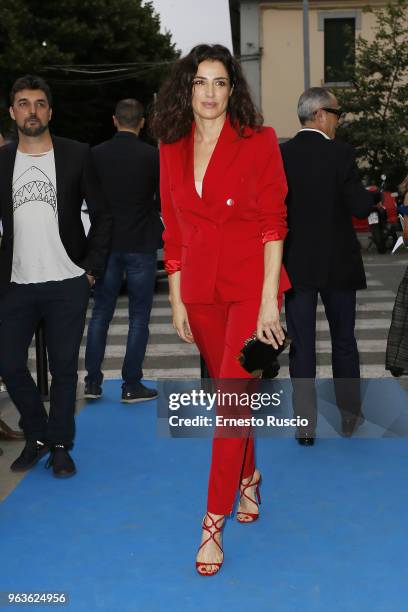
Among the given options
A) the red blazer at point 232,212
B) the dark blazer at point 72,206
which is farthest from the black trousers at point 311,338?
the red blazer at point 232,212

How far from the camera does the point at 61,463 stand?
15.8ft

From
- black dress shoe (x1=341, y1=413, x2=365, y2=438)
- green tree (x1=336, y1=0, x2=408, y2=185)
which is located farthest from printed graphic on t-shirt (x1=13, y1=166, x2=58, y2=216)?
green tree (x1=336, y1=0, x2=408, y2=185)

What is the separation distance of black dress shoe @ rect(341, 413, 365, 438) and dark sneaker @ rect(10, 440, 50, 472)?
1.75 m

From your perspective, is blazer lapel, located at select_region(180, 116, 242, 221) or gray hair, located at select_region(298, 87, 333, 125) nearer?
blazer lapel, located at select_region(180, 116, 242, 221)

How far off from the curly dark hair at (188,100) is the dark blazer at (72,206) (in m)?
0.98

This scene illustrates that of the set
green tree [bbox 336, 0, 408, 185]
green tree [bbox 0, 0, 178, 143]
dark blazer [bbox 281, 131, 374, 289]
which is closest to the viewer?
dark blazer [bbox 281, 131, 374, 289]

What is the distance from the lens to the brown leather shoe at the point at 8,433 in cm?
545

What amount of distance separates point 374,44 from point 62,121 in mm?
11830

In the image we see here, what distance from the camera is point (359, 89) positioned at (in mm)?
21797

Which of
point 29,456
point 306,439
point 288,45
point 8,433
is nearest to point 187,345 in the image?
point 8,433

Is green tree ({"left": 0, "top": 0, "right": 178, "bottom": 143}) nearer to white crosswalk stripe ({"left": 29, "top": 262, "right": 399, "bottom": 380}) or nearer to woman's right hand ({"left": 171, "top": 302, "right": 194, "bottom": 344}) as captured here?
white crosswalk stripe ({"left": 29, "top": 262, "right": 399, "bottom": 380})

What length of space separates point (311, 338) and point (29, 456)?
1730mm

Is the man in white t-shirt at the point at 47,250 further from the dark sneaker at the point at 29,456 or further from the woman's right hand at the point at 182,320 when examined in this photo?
the woman's right hand at the point at 182,320

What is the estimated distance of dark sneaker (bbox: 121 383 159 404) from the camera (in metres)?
6.28
